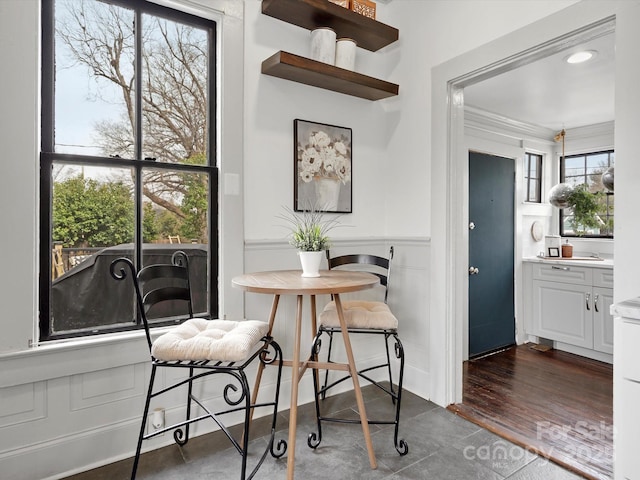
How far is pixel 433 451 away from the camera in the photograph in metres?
2.01

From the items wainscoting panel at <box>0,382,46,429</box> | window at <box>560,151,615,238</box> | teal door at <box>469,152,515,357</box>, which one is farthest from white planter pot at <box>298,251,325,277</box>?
window at <box>560,151,615,238</box>

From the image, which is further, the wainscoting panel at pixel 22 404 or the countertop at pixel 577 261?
the countertop at pixel 577 261

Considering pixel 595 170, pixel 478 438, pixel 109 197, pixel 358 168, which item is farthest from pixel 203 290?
pixel 595 170

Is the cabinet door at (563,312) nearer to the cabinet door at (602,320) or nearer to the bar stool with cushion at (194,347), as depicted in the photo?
the cabinet door at (602,320)

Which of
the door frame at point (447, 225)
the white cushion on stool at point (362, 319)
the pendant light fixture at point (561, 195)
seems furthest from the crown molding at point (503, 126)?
the white cushion on stool at point (362, 319)

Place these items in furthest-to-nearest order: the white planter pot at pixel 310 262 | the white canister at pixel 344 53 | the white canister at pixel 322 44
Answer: the white canister at pixel 344 53 → the white canister at pixel 322 44 → the white planter pot at pixel 310 262

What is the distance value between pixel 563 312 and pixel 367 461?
299 centimetres

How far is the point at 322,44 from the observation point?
248 cm

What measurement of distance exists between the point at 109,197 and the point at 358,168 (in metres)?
1.68

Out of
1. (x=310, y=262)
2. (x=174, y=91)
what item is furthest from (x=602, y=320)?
(x=174, y=91)

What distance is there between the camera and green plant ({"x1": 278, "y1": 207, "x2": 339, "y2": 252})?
201 centimetres

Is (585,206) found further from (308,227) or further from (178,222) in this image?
(178,222)

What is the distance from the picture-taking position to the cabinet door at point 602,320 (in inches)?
138

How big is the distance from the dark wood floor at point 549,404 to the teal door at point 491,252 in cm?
27
